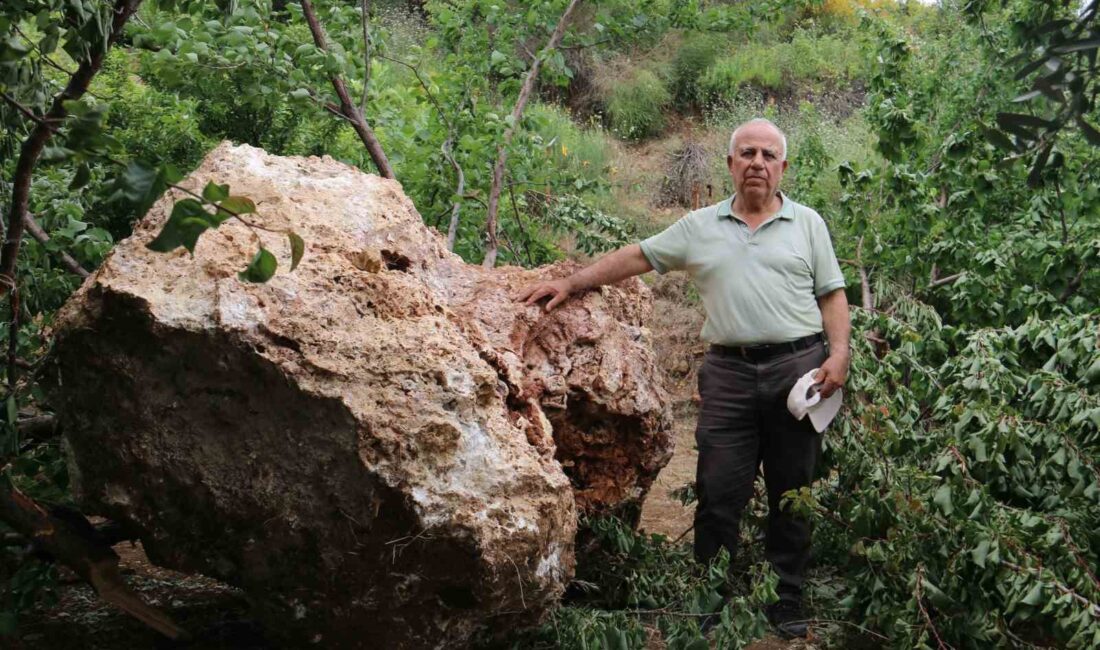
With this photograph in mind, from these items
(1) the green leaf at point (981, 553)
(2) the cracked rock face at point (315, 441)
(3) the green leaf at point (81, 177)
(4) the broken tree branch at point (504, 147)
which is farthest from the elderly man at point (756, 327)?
(3) the green leaf at point (81, 177)

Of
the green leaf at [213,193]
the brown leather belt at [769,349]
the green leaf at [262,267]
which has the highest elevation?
the green leaf at [213,193]

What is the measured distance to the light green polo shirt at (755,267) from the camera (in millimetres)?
4004

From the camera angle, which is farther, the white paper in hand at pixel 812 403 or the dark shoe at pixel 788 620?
the dark shoe at pixel 788 620

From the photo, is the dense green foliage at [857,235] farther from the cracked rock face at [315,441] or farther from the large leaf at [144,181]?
the cracked rock face at [315,441]

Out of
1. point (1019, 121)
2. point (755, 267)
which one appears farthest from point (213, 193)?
point (755, 267)

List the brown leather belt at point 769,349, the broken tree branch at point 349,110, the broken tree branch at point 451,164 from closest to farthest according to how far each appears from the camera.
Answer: the brown leather belt at point 769,349 < the broken tree branch at point 349,110 < the broken tree branch at point 451,164

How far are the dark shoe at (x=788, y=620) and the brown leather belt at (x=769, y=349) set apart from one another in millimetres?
921

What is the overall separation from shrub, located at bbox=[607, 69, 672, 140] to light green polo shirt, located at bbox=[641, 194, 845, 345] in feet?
32.2

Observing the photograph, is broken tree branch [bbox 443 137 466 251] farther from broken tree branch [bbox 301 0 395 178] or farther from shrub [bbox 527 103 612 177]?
shrub [bbox 527 103 612 177]

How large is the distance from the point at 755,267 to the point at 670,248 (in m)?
0.33

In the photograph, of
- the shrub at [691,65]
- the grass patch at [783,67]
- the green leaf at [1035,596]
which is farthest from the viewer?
the shrub at [691,65]

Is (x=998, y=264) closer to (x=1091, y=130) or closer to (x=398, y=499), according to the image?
(x=398, y=499)

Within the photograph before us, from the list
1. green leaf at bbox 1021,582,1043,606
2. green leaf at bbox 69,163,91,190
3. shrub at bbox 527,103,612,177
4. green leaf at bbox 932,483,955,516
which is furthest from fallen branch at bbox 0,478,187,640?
shrub at bbox 527,103,612,177

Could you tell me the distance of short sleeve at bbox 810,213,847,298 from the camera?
4074 millimetres
